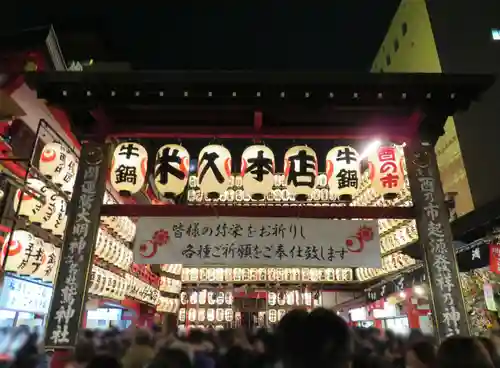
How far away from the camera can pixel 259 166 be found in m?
7.31

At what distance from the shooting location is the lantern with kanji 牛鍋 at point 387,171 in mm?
7285

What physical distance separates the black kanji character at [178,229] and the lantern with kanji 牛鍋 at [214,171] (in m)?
0.78

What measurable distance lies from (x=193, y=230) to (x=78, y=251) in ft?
6.58

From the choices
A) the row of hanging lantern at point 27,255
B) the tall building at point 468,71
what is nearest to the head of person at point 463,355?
the row of hanging lantern at point 27,255

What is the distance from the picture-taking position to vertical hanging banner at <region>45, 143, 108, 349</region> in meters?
6.05

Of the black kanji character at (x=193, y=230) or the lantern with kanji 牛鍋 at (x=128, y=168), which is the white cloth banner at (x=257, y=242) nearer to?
the black kanji character at (x=193, y=230)

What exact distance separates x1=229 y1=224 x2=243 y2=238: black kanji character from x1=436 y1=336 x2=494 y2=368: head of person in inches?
176

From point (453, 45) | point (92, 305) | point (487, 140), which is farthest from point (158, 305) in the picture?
point (453, 45)

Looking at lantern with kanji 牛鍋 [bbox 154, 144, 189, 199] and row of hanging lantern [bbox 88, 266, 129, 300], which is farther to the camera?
row of hanging lantern [bbox 88, 266, 129, 300]

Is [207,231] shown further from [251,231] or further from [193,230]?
[251,231]

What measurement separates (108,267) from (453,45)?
16968 mm

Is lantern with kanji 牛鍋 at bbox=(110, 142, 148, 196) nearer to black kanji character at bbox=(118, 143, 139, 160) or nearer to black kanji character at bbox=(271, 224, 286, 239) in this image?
black kanji character at bbox=(118, 143, 139, 160)

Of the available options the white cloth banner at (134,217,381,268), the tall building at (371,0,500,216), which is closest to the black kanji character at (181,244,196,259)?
the white cloth banner at (134,217,381,268)

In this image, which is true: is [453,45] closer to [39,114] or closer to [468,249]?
[468,249]
